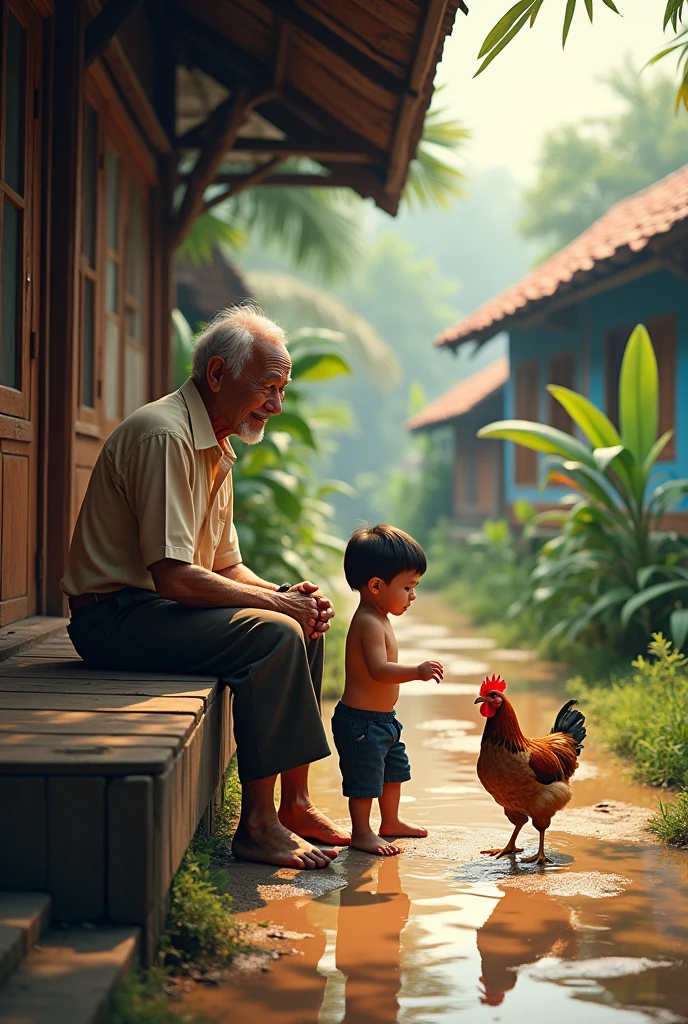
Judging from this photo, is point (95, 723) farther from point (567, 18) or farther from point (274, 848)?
point (567, 18)

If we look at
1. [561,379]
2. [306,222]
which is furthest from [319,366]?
[306,222]

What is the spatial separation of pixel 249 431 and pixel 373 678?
101cm

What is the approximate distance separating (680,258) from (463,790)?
6.26 m

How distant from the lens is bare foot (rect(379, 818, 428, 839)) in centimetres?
450

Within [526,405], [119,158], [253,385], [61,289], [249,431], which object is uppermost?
[119,158]

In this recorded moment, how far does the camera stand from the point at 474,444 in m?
26.5

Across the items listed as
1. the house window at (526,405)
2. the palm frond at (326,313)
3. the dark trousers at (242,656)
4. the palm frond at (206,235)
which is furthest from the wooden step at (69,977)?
the palm frond at (326,313)

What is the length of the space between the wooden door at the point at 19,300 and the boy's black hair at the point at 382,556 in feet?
5.07

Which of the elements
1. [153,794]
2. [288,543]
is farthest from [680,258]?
[153,794]

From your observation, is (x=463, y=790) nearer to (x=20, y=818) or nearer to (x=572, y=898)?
(x=572, y=898)

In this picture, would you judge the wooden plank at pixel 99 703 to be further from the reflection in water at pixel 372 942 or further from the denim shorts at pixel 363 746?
the denim shorts at pixel 363 746

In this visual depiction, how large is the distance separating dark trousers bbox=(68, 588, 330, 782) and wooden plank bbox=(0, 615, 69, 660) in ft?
1.89

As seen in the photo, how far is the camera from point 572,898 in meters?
3.74

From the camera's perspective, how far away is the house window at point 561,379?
49.9 ft
